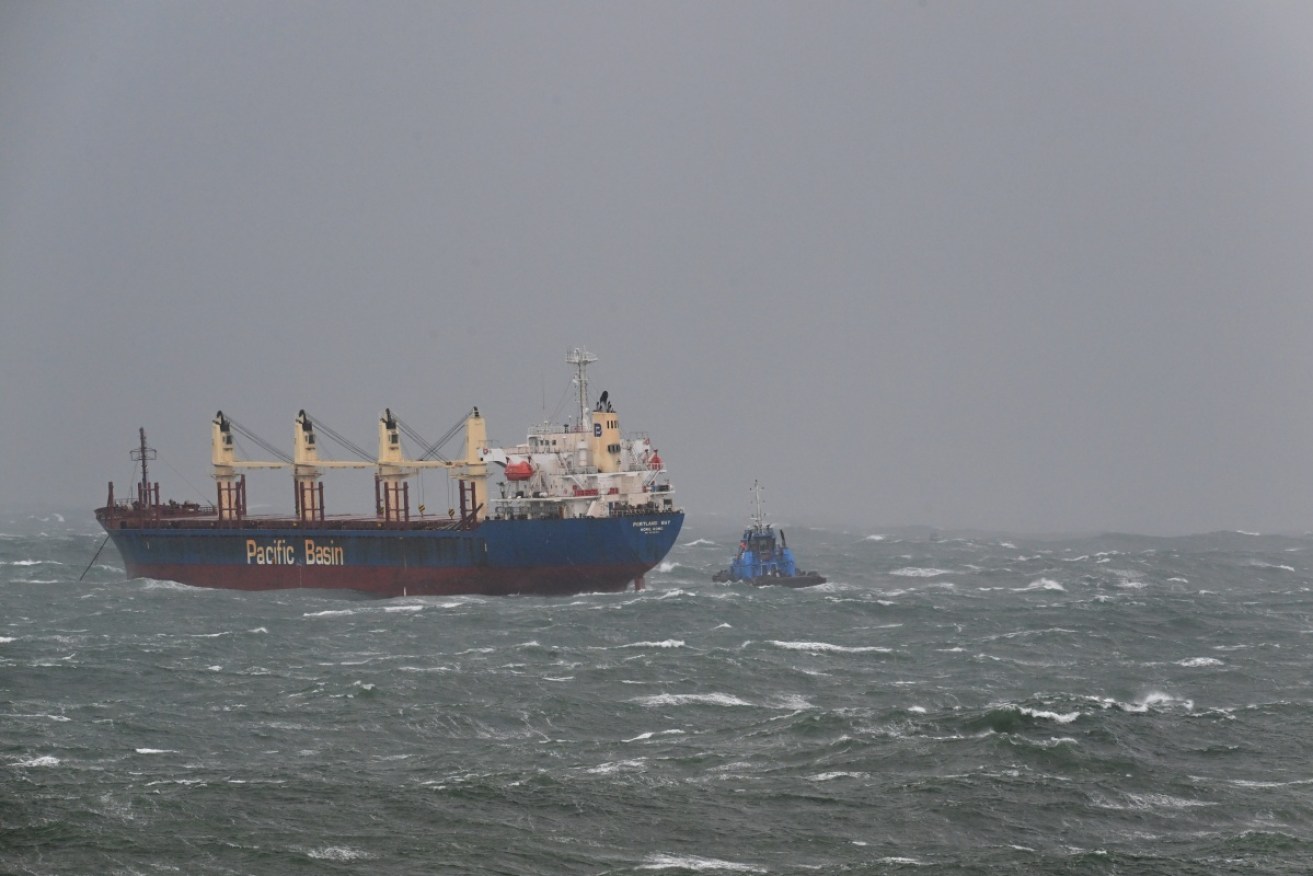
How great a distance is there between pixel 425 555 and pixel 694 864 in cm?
5612

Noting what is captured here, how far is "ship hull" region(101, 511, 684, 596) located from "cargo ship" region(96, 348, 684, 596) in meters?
0.08

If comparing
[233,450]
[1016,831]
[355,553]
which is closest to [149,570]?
[233,450]

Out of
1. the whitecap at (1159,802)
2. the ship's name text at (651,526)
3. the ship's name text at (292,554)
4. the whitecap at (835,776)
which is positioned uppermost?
the ship's name text at (651,526)

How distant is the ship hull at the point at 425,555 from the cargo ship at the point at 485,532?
0.08 meters

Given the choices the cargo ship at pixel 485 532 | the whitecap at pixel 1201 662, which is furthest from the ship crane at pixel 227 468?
the whitecap at pixel 1201 662

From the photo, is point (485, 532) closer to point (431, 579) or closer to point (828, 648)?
point (431, 579)

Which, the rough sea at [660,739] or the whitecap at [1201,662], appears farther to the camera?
Answer: the whitecap at [1201,662]

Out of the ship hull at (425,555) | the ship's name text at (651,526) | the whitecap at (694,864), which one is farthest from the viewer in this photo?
the ship hull at (425,555)

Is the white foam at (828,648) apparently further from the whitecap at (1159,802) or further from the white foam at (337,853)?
the white foam at (337,853)

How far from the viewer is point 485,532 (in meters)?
83.9

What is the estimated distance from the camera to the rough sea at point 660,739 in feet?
108

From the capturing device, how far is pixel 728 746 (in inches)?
1672

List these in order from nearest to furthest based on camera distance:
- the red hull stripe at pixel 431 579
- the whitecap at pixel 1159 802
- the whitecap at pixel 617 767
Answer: the whitecap at pixel 1159 802 → the whitecap at pixel 617 767 → the red hull stripe at pixel 431 579

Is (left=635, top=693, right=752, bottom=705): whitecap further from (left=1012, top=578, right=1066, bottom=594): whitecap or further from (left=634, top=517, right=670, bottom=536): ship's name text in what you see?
(left=1012, top=578, right=1066, bottom=594): whitecap
